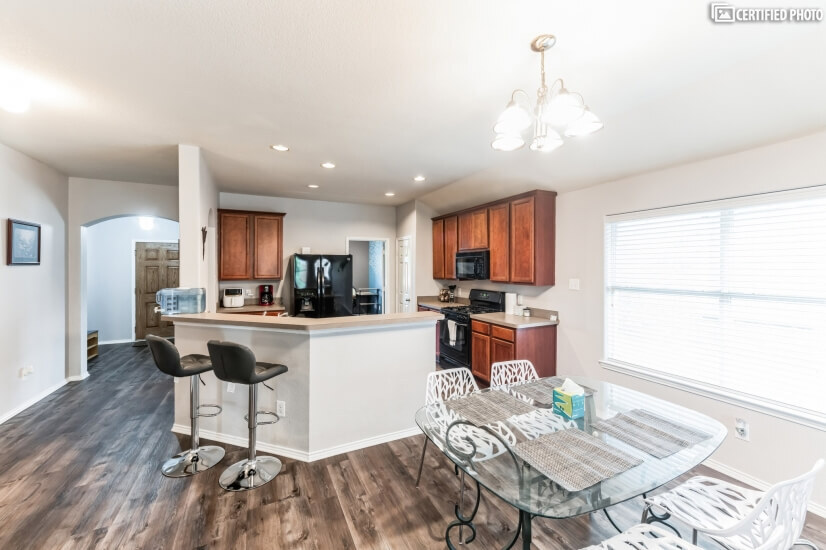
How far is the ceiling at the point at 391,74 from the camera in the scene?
1481 mm

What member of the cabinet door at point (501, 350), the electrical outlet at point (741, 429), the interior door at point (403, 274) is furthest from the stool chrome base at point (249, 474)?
the interior door at point (403, 274)

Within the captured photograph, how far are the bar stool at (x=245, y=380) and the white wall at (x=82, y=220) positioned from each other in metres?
3.52

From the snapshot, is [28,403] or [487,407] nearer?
[487,407]

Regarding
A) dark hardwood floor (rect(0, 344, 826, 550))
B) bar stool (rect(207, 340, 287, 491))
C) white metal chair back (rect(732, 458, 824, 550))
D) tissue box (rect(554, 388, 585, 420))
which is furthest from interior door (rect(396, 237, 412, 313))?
white metal chair back (rect(732, 458, 824, 550))

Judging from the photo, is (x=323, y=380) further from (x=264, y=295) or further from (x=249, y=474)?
(x=264, y=295)

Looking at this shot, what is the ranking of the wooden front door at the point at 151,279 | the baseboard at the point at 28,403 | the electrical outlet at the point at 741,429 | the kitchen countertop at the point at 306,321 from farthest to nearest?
the wooden front door at the point at 151,279
the baseboard at the point at 28,403
the kitchen countertop at the point at 306,321
the electrical outlet at the point at 741,429

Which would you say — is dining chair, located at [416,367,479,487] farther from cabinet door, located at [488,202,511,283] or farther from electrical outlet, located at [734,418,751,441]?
cabinet door, located at [488,202,511,283]

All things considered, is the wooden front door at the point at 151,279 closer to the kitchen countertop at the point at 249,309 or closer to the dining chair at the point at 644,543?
the kitchen countertop at the point at 249,309

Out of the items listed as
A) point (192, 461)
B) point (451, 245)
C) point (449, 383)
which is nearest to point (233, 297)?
point (192, 461)

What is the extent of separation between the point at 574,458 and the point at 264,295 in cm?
489

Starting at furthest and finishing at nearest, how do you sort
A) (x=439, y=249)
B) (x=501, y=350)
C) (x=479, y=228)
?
(x=439, y=249) < (x=479, y=228) < (x=501, y=350)

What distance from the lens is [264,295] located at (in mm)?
5246

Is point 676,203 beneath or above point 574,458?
above

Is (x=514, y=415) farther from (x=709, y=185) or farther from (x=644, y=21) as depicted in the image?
(x=709, y=185)
